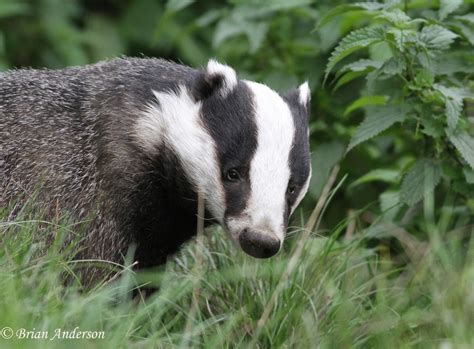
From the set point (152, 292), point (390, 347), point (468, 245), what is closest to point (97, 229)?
point (152, 292)

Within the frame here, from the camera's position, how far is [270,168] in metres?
3.83

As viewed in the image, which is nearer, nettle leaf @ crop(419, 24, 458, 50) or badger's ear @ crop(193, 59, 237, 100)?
badger's ear @ crop(193, 59, 237, 100)

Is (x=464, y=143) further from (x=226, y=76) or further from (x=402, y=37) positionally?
(x=226, y=76)

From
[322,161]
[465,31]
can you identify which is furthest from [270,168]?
[322,161]

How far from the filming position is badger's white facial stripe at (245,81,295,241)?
3756mm

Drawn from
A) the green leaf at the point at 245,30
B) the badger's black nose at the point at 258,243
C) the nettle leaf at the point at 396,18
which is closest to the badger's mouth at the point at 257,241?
the badger's black nose at the point at 258,243

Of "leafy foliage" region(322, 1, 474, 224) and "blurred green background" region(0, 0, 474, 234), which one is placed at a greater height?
"leafy foliage" region(322, 1, 474, 224)

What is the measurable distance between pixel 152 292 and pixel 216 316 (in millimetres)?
398

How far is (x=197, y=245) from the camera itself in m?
4.32

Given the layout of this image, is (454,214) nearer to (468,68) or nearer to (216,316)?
(468,68)

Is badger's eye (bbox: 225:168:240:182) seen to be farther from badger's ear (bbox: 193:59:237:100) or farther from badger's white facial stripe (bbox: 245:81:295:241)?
badger's ear (bbox: 193:59:237:100)

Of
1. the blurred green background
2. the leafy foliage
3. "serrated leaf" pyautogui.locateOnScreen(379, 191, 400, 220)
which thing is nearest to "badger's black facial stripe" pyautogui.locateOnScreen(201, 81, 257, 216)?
the leafy foliage

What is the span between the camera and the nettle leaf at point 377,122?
14.4 ft

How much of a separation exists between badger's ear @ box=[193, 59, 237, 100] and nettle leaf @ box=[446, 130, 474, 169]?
38.8 inches
